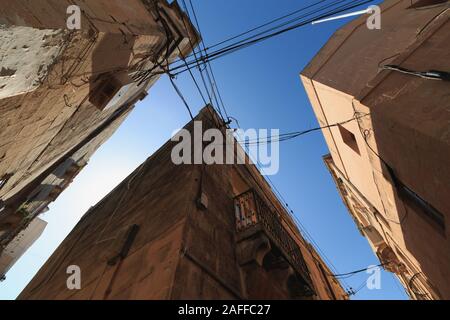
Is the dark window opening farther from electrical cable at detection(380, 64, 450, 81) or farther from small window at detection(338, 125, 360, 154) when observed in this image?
small window at detection(338, 125, 360, 154)

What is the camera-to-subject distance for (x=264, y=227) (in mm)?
5660

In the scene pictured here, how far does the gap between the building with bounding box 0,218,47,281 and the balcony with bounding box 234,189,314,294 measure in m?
13.6

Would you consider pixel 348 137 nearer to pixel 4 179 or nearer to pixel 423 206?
pixel 423 206

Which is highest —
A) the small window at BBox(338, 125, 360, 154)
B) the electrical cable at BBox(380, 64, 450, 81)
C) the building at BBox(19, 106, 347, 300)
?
the small window at BBox(338, 125, 360, 154)

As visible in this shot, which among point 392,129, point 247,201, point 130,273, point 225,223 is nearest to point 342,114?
point 392,129

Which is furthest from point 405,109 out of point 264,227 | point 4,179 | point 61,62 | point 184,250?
point 4,179

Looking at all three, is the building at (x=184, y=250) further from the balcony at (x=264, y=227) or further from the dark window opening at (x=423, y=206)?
the dark window opening at (x=423, y=206)

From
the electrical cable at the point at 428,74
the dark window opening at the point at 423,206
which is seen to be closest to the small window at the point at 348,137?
the dark window opening at the point at 423,206

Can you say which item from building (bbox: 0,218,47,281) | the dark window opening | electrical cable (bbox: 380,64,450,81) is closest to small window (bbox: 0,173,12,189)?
electrical cable (bbox: 380,64,450,81)

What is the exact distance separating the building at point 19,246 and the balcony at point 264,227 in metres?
13.6

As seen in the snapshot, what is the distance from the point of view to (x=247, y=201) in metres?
7.12

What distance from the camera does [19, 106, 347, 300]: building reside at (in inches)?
149

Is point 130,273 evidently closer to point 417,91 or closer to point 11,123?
point 11,123
